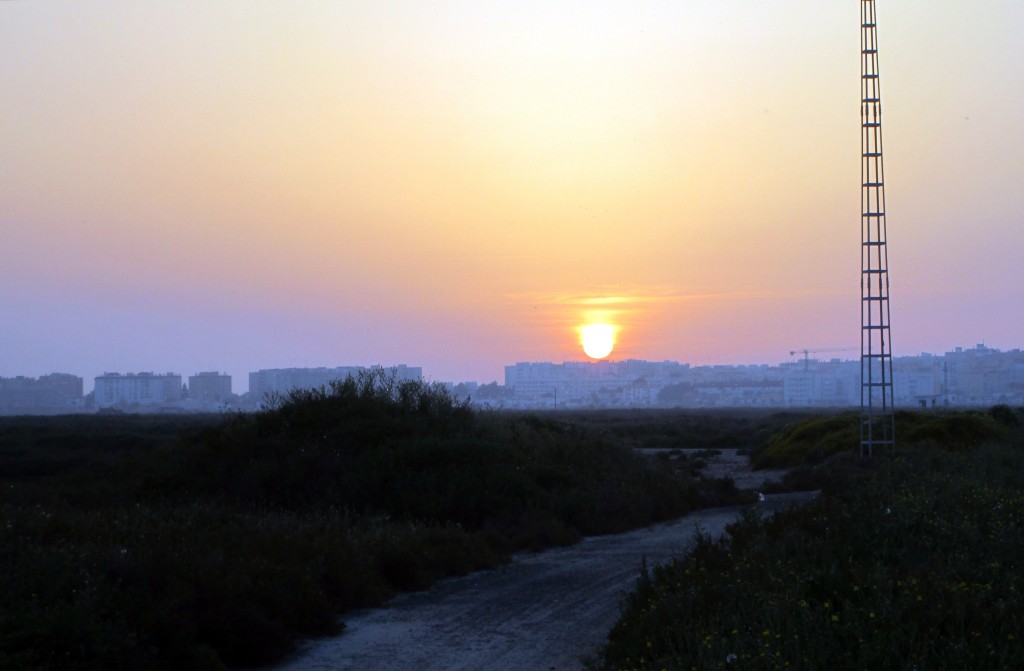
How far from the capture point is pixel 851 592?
26.7 ft

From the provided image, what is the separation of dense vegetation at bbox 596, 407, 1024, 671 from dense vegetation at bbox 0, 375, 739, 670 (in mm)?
3773

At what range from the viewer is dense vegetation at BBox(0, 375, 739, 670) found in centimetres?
908

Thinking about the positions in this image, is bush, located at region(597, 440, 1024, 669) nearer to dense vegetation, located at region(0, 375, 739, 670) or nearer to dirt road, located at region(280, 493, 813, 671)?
dirt road, located at region(280, 493, 813, 671)

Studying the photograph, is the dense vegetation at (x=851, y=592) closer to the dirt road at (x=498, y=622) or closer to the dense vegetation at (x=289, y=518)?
the dirt road at (x=498, y=622)

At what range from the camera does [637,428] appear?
8494cm

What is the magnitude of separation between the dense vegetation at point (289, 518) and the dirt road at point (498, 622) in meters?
0.43

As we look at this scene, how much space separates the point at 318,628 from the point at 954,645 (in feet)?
22.2

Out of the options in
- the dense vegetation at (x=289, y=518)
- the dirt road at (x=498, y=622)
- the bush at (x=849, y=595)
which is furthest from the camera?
the dirt road at (x=498, y=622)

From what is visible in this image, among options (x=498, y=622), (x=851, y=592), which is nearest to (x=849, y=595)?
(x=851, y=592)

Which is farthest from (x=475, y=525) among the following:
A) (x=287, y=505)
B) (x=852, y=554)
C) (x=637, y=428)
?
(x=637, y=428)

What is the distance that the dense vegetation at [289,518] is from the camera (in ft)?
29.8

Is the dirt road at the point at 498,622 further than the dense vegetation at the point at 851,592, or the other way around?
the dirt road at the point at 498,622

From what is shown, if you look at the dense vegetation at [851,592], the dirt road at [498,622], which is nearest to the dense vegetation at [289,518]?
the dirt road at [498,622]

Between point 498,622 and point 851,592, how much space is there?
456 cm
